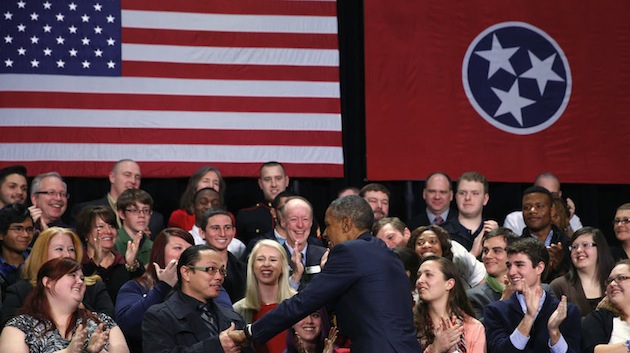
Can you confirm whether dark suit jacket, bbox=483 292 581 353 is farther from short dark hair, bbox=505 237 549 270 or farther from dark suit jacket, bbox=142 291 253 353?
dark suit jacket, bbox=142 291 253 353

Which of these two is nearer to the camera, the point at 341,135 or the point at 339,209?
the point at 339,209

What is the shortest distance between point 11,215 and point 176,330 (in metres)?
1.74

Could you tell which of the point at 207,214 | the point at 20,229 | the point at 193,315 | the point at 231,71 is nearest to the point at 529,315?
the point at 193,315

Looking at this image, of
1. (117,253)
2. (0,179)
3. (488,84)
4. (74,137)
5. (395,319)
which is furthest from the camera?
(488,84)

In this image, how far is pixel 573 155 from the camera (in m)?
10.1

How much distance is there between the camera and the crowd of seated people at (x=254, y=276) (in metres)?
5.63

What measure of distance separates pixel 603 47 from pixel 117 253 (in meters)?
5.26

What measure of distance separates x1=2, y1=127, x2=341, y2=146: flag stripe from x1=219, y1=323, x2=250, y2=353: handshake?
404 centimetres

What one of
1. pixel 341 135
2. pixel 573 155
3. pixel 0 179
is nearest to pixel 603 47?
pixel 573 155

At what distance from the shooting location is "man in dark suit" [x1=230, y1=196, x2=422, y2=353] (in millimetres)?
5254

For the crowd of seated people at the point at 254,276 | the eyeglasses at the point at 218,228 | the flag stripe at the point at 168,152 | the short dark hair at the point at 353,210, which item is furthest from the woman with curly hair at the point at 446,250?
the flag stripe at the point at 168,152

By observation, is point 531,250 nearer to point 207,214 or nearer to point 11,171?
point 207,214

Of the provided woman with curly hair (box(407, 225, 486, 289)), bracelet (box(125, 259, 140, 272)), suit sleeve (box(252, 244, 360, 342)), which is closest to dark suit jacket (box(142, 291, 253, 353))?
suit sleeve (box(252, 244, 360, 342))

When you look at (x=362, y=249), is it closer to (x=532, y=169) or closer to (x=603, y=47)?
(x=532, y=169)
